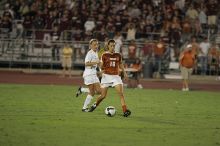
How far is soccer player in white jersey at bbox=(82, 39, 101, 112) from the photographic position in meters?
16.7

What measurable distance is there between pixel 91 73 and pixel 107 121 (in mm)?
2693

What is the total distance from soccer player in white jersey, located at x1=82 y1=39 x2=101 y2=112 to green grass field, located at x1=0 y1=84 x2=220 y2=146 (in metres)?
0.56

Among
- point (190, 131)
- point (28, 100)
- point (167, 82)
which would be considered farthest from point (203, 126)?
point (167, 82)

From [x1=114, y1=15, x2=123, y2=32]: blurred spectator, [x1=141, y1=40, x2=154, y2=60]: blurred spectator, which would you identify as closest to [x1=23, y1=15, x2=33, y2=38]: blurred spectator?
[x1=114, y1=15, x2=123, y2=32]: blurred spectator

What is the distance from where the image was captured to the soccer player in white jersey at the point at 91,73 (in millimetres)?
16656

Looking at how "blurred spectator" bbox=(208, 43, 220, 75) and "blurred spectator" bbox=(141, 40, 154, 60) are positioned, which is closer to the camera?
"blurred spectator" bbox=(208, 43, 220, 75)

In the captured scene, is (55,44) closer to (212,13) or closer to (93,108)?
(212,13)

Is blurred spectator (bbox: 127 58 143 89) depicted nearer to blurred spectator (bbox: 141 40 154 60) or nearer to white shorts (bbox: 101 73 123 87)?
blurred spectator (bbox: 141 40 154 60)

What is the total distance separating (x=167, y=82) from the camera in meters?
29.5

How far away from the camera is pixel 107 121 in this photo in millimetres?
14617

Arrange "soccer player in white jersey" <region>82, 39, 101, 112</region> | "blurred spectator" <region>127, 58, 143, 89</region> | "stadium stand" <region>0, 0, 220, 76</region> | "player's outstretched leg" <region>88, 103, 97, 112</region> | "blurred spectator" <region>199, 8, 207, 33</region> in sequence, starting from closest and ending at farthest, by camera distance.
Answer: "player's outstretched leg" <region>88, 103, 97, 112</region> → "soccer player in white jersey" <region>82, 39, 101, 112</region> → "blurred spectator" <region>127, 58, 143, 89</region> → "stadium stand" <region>0, 0, 220, 76</region> → "blurred spectator" <region>199, 8, 207, 33</region>

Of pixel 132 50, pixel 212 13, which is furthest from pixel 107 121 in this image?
pixel 212 13

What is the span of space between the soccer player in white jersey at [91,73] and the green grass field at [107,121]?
0.56 meters

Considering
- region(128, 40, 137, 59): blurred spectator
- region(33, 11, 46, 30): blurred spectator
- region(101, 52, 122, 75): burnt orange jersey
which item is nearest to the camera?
region(101, 52, 122, 75): burnt orange jersey
